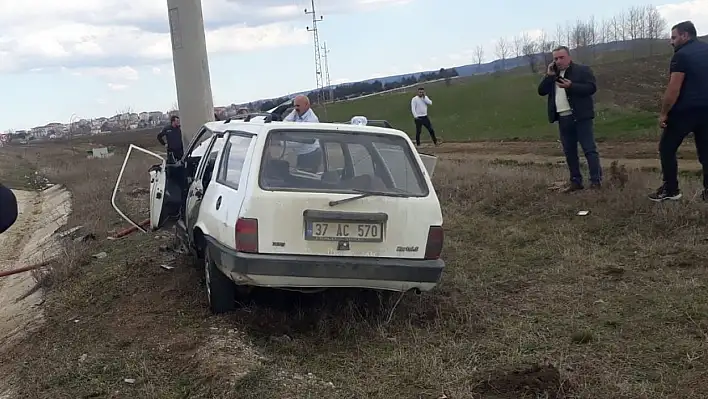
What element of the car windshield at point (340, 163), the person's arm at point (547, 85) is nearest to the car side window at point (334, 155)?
the car windshield at point (340, 163)

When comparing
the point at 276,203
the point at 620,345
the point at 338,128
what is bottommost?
the point at 620,345

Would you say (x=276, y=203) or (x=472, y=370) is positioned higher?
(x=276, y=203)

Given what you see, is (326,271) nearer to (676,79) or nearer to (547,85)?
(676,79)

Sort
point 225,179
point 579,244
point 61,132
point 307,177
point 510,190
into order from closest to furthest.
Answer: point 307,177, point 225,179, point 579,244, point 510,190, point 61,132

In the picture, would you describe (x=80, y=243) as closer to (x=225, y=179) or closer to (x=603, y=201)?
(x=225, y=179)

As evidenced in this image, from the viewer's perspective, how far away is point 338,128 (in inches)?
226

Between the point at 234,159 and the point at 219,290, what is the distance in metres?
1.03

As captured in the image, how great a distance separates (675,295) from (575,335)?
43.5 inches

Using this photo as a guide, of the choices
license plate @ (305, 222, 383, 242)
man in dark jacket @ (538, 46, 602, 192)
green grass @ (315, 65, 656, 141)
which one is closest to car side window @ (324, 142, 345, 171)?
license plate @ (305, 222, 383, 242)

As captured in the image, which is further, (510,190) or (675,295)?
(510,190)

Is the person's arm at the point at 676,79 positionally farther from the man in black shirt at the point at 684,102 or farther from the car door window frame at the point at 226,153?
the car door window frame at the point at 226,153

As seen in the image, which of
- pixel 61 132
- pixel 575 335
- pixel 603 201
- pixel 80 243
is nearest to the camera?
pixel 575 335

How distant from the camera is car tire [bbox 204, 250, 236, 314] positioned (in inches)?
227

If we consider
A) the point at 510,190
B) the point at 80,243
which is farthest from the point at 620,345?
the point at 80,243
